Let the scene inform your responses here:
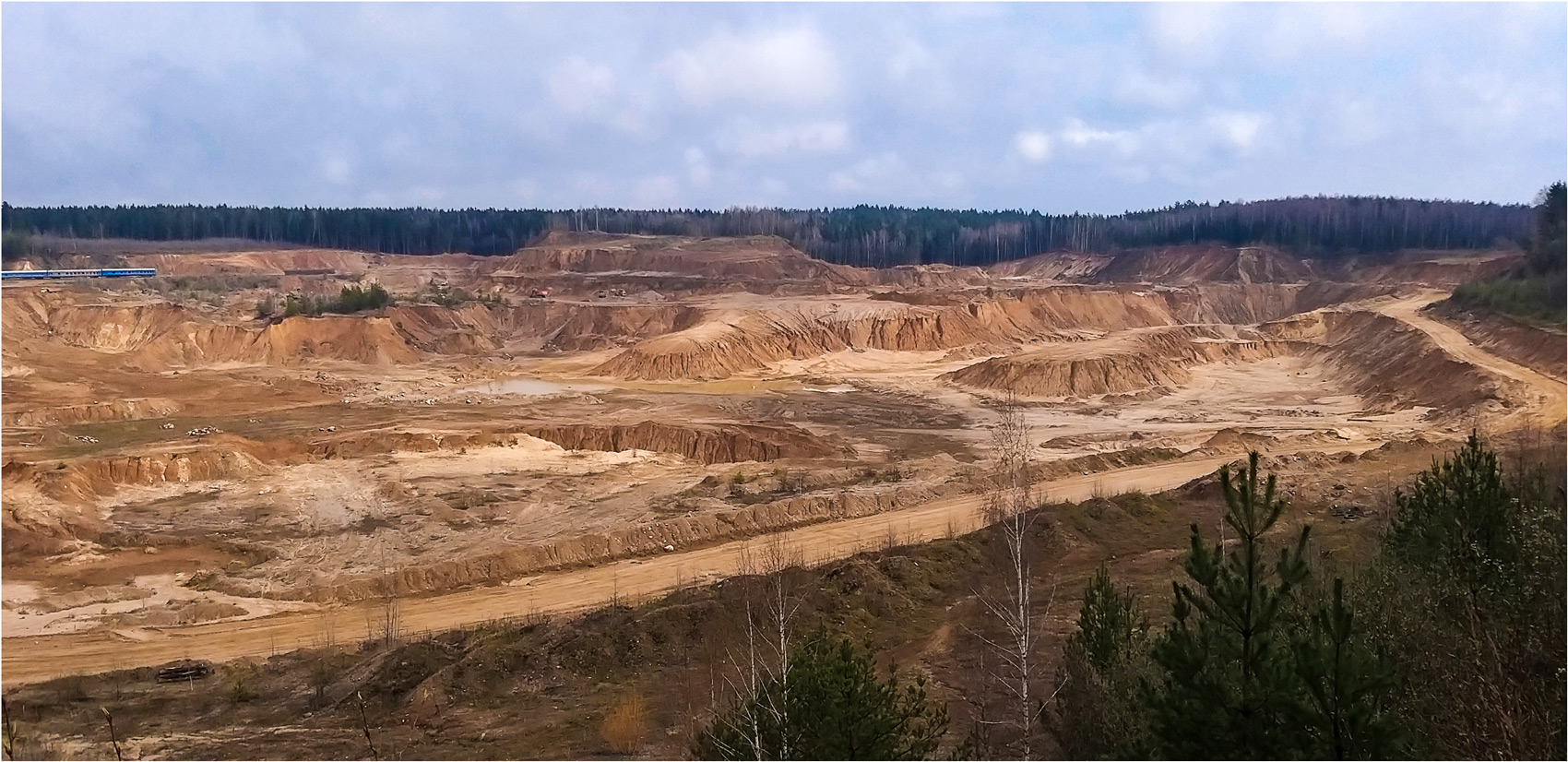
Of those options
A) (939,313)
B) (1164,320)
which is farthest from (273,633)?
(1164,320)

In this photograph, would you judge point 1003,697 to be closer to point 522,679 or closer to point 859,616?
point 859,616

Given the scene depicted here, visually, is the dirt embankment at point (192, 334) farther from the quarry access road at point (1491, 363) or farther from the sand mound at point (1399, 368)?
the quarry access road at point (1491, 363)

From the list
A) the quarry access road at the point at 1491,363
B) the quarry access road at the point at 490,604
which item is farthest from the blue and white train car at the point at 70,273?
the quarry access road at the point at 1491,363

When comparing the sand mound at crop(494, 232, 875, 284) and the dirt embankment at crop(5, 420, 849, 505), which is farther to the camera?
the sand mound at crop(494, 232, 875, 284)

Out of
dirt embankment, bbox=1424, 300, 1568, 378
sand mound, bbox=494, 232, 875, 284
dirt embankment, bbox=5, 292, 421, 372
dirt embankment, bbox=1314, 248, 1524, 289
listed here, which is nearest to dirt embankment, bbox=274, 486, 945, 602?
dirt embankment, bbox=1424, 300, 1568, 378

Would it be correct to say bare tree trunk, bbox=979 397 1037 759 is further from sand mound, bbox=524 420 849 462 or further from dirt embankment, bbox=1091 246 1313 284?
dirt embankment, bbox=1091 246 1313 284

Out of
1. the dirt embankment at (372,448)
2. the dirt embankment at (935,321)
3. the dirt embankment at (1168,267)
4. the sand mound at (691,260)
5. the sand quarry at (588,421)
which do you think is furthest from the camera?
the dirt embankment at (1168,267)
